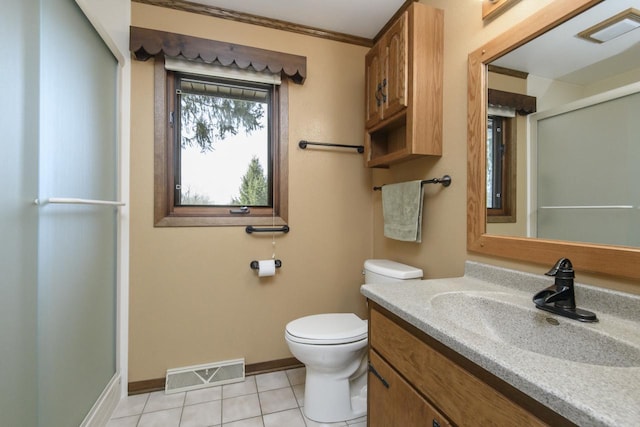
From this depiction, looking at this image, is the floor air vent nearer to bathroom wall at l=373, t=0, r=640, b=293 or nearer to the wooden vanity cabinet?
the wooden vanity cabinet

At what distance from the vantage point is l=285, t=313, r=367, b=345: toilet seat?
136 centimetres

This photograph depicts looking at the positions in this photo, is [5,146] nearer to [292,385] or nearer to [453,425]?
[453,425]

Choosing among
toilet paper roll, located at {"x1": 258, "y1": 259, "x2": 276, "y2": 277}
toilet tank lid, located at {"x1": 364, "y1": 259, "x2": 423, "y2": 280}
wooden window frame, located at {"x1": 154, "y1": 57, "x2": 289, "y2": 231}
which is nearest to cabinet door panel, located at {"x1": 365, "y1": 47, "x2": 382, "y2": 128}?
wooden window frame, located at {"x1": 154, "y1": 57, "x2": 289, "y2": 231}

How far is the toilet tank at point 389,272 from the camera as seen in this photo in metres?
1.50

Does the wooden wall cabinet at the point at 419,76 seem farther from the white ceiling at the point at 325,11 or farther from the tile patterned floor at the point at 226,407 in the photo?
the tile patterned floor at the point at 226,407

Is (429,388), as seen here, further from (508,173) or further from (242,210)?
(242,210)

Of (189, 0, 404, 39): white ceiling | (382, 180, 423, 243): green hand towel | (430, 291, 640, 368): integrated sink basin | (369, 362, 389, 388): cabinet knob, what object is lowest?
(369, 362, 389, 388): cabinet knob

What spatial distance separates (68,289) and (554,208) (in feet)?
6.03

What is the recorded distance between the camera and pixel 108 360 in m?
1.51

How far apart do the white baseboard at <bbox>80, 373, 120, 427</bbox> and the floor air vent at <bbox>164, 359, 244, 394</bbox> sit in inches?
9.8

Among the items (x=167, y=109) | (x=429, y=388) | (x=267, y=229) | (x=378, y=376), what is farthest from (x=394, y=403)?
(x=167, y=109)

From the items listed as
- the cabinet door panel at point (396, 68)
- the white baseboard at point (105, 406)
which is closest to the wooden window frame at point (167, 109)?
the cabinet door panel at point (396, 68)

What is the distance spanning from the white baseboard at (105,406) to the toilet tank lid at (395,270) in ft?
4.98

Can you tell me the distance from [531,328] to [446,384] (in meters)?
0.35
